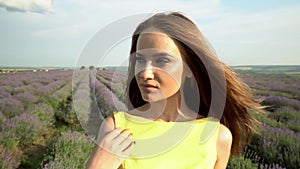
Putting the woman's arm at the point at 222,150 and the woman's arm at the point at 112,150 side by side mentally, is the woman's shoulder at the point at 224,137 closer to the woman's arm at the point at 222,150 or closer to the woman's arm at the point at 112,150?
the woman's arm at the point at 222,150

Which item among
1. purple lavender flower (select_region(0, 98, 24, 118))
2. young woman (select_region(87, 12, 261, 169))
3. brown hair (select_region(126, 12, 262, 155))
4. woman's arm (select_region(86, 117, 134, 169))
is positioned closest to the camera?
woman's arm (select_region(86, 117, 134, 169))

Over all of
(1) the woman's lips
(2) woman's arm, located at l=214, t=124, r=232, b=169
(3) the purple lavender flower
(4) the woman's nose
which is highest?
(4) the woman's nose

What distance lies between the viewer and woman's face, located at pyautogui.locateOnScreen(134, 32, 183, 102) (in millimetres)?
1274

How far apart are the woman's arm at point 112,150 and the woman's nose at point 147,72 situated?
0.23 metres

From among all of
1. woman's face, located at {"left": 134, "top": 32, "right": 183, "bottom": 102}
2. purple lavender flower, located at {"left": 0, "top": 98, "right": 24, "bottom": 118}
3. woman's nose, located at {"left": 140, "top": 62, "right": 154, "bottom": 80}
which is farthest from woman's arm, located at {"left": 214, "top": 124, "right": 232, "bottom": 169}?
purple lavender flower, located at {"left": 0, "top": 98, "right": 24, "bottom": 118}

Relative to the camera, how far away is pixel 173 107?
1468 millimetres

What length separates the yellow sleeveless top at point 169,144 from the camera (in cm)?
123

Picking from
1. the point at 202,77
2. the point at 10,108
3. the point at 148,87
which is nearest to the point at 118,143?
the point at 148,87

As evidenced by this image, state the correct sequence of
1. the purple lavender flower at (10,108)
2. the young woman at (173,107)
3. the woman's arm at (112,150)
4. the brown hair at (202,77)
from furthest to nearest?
1. the purple lavender flower at (10,108)
2. the brown hair at (202,77)
3. the young woman at (173,107)
4. the woman's arm at (112,150)

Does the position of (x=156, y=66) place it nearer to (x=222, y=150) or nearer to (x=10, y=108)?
(x=222, y=150)

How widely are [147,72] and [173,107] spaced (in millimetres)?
280

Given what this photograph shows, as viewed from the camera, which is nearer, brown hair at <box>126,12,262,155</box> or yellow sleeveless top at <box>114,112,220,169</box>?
yellow sleeveless top at <box>114,112,220,169</box>

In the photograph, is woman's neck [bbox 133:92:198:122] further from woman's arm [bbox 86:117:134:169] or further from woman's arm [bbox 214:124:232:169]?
woman's arm [bbox 86:117:134:169]

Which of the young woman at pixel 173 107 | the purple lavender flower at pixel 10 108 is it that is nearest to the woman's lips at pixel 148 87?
the young woman at pixel 173 107
